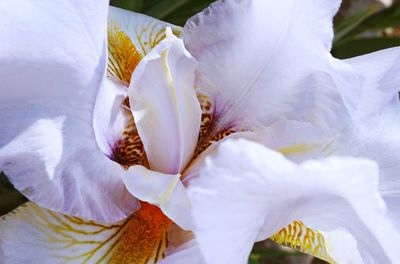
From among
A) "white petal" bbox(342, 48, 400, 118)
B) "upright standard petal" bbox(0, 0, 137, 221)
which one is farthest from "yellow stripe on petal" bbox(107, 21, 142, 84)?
"white petal" bbox(342, 48, 400, 118)

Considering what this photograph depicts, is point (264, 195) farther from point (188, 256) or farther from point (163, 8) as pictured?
point (163, 8)

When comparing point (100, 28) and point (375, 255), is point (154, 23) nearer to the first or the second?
point (100, 28)

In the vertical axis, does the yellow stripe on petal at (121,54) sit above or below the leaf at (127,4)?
above

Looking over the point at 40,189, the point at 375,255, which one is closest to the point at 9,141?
the point at 40,189

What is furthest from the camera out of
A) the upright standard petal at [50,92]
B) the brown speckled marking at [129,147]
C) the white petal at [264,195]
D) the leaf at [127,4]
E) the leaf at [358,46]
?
the leaf at [358,46]

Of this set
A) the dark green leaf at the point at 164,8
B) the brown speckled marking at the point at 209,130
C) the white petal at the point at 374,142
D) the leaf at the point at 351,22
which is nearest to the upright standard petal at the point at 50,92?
the brown speckled marking at the point at 209,130

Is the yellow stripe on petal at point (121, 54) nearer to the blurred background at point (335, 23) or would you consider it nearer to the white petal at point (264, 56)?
the white petal at point (264, 56)
